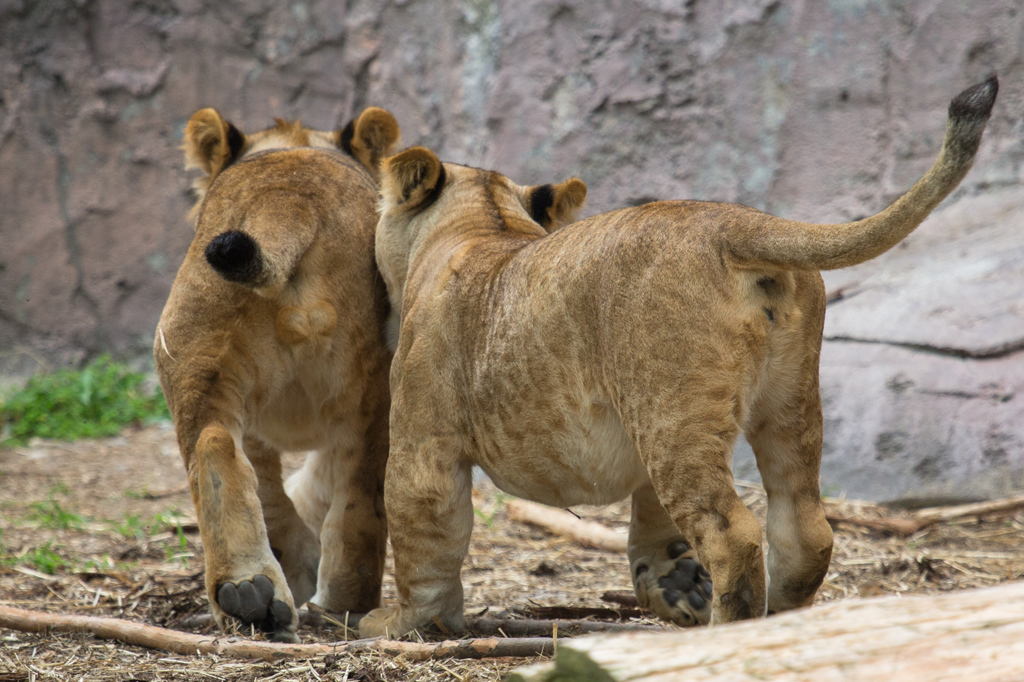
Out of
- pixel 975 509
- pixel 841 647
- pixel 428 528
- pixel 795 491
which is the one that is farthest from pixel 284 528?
pixel 975 509

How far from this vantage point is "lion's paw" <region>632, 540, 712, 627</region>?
139 inches

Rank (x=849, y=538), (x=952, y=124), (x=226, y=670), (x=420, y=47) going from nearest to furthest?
(x=952, y=124) → (x=226, y=670) → (x=849, y=538) → (x=420, y=47)

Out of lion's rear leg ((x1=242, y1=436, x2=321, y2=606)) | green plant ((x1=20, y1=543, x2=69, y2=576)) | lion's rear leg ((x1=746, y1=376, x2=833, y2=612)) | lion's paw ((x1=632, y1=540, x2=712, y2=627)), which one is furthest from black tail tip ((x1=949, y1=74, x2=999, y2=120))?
green plant ((x1=20, y1=543, x2=69, y2=576))

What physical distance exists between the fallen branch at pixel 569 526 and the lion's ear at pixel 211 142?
251 cm

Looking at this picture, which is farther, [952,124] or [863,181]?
[863,181]

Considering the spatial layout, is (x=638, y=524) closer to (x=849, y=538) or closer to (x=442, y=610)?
(x=442, y=610)

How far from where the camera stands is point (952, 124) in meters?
2.36

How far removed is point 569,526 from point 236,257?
121 inches

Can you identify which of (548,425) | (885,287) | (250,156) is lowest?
(548,425)

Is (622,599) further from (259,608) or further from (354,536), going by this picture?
(259,608)

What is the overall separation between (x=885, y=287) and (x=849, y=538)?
2100mm

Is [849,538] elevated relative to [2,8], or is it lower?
lower

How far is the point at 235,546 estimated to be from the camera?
3480 millimetres

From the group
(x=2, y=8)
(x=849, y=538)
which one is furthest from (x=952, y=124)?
(x=2, y=8)
